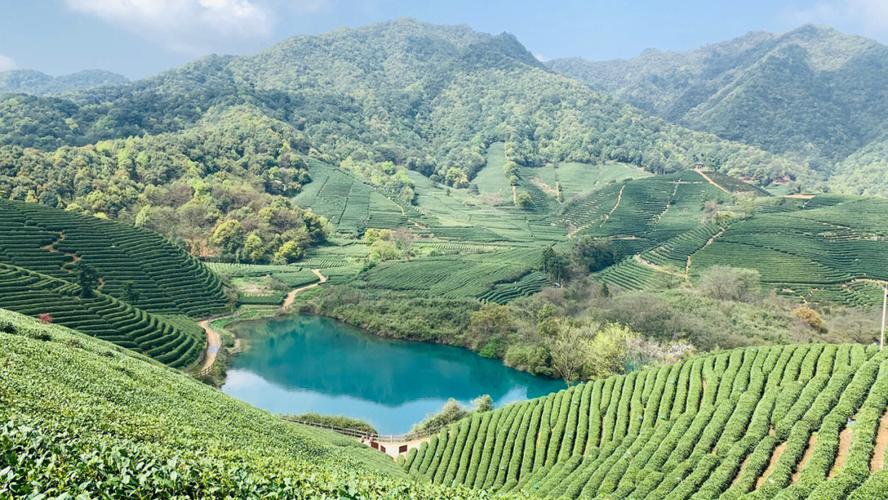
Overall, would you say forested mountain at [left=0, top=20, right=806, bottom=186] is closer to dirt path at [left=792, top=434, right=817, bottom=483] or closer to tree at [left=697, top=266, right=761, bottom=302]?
tree at [left=697, top=266, right=761, bottom=302]

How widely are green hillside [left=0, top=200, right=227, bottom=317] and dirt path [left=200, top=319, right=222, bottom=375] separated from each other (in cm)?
541

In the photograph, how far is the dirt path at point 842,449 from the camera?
14164 millimetres

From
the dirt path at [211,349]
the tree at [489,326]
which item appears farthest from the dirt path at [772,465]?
the dirt path at [211,349]

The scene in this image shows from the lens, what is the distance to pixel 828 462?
1441 centimetres

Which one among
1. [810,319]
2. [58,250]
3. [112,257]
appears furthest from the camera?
[112,257]

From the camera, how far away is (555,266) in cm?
6197

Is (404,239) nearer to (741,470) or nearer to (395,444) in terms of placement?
(395,444)

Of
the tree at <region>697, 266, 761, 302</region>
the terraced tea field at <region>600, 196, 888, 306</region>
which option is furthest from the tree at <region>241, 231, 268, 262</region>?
the tree at <region>697, 266, 761, 302</region>

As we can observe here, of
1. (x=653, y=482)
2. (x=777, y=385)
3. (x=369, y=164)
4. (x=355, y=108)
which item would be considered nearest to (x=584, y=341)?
(x=777, y=385)

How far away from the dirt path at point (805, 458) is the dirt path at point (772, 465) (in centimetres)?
56

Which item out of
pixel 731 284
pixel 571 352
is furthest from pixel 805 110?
pixel 571 352

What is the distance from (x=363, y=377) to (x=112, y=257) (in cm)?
2736

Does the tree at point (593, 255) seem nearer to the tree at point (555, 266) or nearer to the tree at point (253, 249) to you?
the tree at point (555, 266)

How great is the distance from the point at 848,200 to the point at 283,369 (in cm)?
7724
